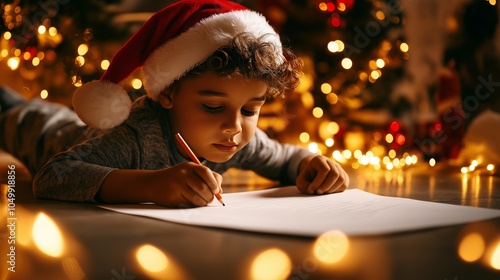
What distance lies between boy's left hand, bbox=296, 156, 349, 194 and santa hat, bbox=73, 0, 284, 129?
7.9 inches

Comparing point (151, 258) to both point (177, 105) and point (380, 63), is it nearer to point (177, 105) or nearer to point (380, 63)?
point (177, 105)

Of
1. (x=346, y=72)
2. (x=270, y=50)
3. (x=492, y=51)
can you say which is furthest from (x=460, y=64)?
(x=270, y=50)

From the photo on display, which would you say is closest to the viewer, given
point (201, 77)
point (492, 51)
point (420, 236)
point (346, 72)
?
point (420, 236)

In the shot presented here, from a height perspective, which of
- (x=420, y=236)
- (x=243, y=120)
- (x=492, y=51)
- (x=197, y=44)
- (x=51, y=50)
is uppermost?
(x=492, y=51)

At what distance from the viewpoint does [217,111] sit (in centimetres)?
86

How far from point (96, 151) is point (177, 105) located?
0.50 ft

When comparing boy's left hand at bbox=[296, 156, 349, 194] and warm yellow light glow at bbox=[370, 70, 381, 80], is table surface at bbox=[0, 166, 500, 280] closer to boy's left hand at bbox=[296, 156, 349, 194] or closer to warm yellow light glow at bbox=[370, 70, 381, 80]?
boy's left hand at bbox=[296, 156, 349, 194]

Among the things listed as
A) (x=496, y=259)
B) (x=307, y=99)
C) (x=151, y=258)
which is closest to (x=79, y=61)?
(x=307, y=99)

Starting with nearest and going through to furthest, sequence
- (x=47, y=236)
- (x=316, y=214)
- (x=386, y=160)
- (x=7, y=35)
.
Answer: (x=47, y=236) → (x=316, y=214) → (x=386, y=160) → (x=7, y=35)

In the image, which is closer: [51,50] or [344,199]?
[344,199]

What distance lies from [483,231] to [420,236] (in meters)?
0.09

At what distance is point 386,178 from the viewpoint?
1354 mm

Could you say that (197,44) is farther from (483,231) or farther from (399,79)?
(399,79)

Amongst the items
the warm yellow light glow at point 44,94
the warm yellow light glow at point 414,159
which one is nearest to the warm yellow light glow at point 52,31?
the warm yellow light glow at point 44,94
